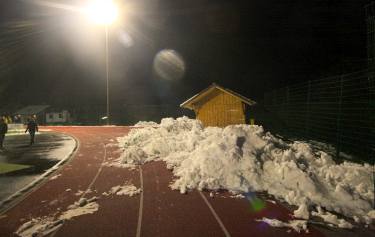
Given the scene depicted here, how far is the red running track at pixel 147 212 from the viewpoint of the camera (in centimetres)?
816

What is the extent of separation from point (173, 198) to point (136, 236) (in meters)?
3.07

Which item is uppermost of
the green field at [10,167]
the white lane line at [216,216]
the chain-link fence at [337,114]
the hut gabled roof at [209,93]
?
the hut gabled roof at [209,93]

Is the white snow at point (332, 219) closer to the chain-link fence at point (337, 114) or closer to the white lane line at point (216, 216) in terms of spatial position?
the white lane line at point (216, 216)

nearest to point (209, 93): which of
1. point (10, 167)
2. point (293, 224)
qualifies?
point (10, 167)

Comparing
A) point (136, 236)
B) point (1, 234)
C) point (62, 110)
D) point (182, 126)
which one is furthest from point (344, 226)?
point (62, 110)

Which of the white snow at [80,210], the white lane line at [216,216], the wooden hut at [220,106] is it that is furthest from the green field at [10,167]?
the wooden hut at [220,106]

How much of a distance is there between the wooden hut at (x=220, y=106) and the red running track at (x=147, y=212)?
657 inches

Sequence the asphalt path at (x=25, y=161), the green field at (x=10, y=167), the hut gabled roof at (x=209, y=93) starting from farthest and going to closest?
the hut gabled roof at (x=209, y=93), the green field at (x=10, y=167), the asphalt path at (x=25, y=161)

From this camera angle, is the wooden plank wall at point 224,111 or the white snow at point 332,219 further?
the wooden plank wall at point 224,111

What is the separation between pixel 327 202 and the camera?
9406 mm

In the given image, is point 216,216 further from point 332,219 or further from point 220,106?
point 220,106

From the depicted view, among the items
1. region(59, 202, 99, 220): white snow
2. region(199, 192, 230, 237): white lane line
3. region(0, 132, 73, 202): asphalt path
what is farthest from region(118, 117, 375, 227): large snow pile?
region(0, 132, 73, 202): asphalt path

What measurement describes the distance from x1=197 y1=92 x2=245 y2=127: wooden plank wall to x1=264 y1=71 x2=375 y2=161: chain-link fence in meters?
3.30

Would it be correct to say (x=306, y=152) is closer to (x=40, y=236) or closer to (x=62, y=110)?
(x=40, y=236)
